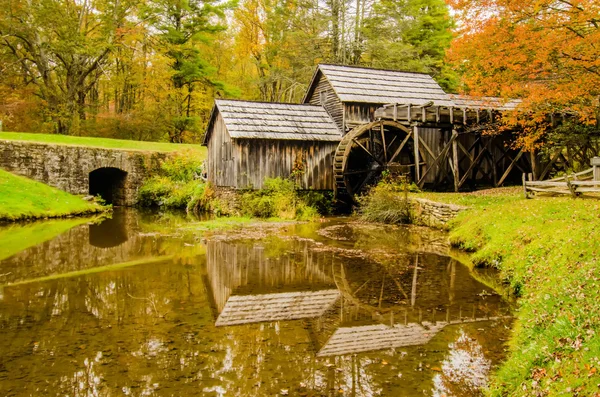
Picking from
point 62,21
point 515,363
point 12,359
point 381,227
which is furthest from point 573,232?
point 62,21

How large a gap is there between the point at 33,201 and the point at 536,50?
1841cm

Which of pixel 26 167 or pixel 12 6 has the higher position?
pixel 12 6

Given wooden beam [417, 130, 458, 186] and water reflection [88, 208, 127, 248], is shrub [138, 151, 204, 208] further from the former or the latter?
wooden beam [417, 130, 458, 186]

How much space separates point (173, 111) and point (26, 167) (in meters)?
13.3

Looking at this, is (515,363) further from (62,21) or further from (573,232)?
(62,21)

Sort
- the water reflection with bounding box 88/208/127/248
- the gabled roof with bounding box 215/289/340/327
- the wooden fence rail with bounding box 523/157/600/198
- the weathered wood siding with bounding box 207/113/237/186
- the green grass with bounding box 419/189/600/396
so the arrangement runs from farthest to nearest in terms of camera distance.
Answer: the weathered wood siding with bounding box 207/113/237/186
the water reflection with bounding box 88/208/127/248
the wooden fence rail with bounding box 523/157/600/198
the gabled roof with bounding box 215/289/340/327
the green grass with bounding box 419/189/600/396

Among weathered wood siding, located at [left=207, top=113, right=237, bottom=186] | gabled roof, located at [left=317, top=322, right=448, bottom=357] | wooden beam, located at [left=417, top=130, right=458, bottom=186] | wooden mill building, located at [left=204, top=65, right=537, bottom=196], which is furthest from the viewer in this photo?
weathered wood siding, located at [left=207, top=113, right=237, bottom=186]

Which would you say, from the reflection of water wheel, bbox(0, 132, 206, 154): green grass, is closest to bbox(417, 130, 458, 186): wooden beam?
the reflection of water wheel

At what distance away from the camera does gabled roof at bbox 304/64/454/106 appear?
20547 millimetres

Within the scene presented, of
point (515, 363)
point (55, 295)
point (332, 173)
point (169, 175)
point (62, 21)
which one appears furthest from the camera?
point (62, 21)

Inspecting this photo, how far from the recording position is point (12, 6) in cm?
2628

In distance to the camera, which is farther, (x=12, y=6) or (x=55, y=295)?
(x=12, y=6)

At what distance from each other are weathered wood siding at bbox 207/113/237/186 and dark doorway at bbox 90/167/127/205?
618 centimetres

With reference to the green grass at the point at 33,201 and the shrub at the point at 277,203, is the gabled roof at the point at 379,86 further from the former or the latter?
the green grass at the point at 33,201
